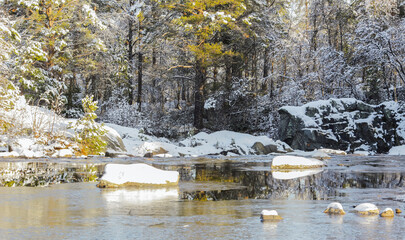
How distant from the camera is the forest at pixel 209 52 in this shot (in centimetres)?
2572

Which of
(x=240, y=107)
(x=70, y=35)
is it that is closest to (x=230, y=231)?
(x=240, y=107)

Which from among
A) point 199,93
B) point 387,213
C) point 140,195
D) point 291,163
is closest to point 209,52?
point 199,93

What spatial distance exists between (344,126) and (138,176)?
55.2 ft

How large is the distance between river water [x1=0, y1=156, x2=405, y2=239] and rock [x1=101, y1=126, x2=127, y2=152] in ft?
27.1

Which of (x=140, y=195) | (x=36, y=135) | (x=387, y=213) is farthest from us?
(x=36, y=135)

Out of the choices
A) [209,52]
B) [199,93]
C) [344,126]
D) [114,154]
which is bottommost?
[114,154]

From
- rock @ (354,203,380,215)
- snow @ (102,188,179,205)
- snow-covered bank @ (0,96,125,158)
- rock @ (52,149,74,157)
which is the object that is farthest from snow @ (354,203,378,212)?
rock @ (52,149,74,157)

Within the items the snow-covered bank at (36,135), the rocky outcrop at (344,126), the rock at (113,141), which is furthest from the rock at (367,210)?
the rocky outcrop at (344,126)

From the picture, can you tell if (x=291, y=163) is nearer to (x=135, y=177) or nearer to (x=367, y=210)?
(x=135, y=177)

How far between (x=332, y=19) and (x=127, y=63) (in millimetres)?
14383

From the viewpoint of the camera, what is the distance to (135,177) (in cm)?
901

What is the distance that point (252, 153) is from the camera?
71.1 feet

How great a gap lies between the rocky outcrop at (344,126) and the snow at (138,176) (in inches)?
593

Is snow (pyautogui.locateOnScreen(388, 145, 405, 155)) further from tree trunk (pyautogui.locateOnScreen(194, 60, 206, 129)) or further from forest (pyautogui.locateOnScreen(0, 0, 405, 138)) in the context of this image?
tree trunk (pyautogui.locateOnScreen(194, 60, 206, 129))
